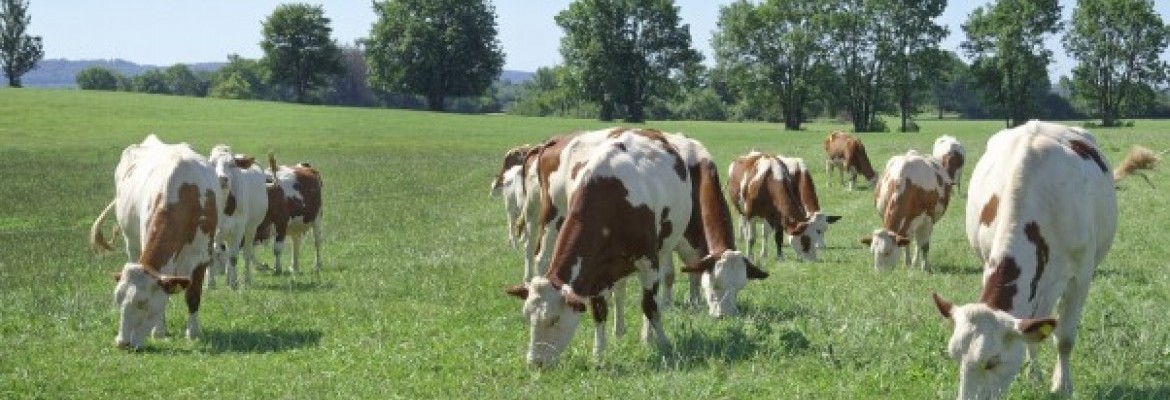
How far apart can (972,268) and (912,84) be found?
7849 cm

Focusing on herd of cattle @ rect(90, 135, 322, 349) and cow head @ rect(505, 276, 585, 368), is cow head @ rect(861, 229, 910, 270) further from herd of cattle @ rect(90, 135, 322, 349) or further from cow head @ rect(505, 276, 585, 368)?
herd of cattle @ rect(90, 135, 322, 349)

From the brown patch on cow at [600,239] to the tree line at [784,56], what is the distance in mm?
82831

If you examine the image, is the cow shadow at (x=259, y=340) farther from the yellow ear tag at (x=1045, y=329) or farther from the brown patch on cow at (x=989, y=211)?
the yellow ear tag at (x=1045, y=329)

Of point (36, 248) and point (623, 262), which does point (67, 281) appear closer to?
point (36, 248)

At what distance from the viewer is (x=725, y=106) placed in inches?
5281

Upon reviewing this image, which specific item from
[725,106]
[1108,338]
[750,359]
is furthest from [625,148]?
[725,106]

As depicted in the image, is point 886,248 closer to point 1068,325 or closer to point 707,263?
point 707,263

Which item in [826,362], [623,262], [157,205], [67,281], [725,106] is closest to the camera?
[826,362]

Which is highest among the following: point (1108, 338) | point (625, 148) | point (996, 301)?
point (625, 148)

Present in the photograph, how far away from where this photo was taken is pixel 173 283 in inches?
462

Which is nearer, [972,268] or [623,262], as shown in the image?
[623,262]

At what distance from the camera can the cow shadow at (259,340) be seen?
12016mm

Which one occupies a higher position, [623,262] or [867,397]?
[623,262]

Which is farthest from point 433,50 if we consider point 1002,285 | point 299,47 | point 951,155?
point 1002,285
